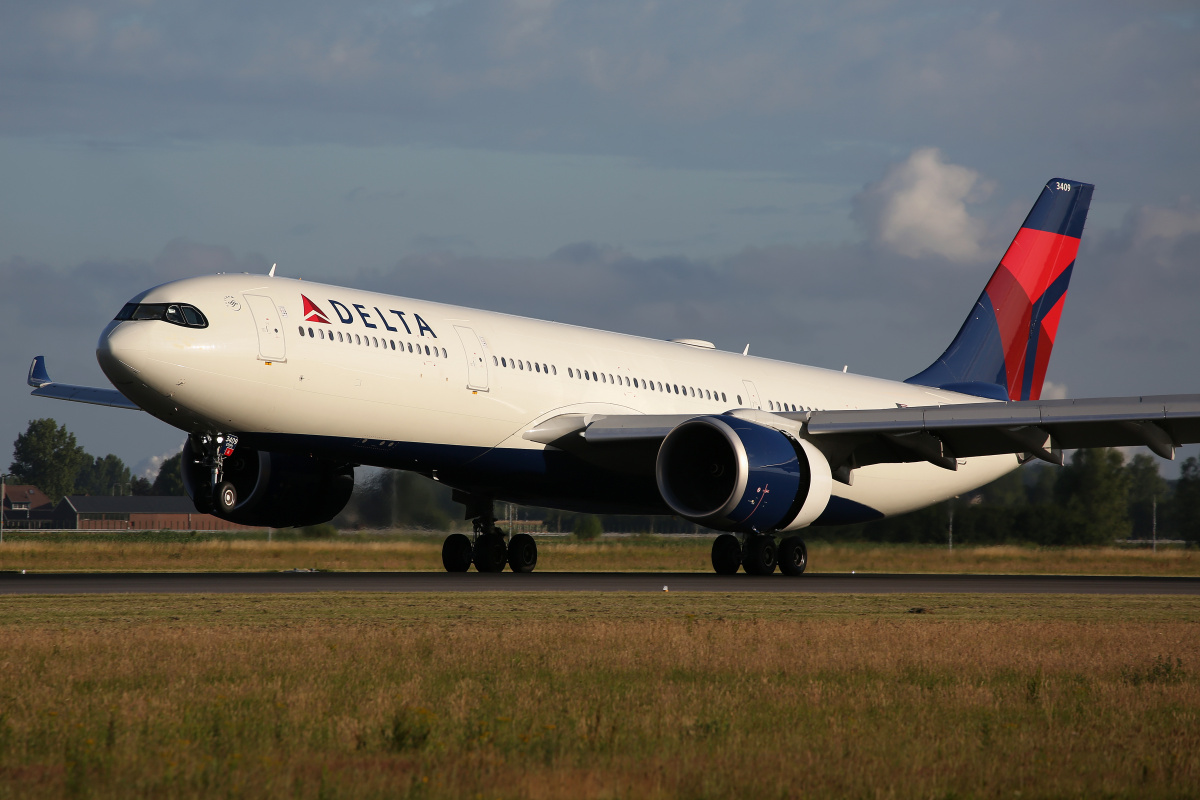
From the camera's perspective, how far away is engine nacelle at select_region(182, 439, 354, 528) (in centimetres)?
2428

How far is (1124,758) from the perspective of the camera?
7.32m

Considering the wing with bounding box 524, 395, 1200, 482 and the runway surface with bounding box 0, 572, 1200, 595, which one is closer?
the runway surface with bounding box 0, 572, 1200, 595

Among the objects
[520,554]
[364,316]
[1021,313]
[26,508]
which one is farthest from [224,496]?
[26,508]

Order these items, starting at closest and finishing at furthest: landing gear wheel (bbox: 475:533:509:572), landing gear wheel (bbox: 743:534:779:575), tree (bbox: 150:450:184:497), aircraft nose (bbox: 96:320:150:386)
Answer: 1. aircraft nose (bbox: 96:320:150:386)
2. landing gear wheel (bbox: 743:534:779:575)
3. landing gear wheel (bbox: 475:533:509:572)
4. tree (bbox: 150:450:184:497)

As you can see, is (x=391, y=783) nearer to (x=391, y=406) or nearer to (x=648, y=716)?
(x=648, y=716)

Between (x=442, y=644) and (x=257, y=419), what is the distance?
931 centimetres

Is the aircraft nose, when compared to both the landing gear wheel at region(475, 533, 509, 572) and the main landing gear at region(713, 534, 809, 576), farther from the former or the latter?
the main landing gear at region(713, 534, 809, 576)

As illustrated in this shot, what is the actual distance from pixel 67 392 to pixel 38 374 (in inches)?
49.7

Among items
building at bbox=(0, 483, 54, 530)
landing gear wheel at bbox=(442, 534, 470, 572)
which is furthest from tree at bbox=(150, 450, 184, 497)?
landing gear wheel at bbox=(442, 534, 470, 572)

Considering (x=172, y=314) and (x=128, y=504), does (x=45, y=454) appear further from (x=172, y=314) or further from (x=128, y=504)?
(x=172, y=314)

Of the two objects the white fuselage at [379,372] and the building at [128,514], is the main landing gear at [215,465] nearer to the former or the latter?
the white fuselage at [379,372]

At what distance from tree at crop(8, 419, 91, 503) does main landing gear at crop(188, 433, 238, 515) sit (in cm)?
10629

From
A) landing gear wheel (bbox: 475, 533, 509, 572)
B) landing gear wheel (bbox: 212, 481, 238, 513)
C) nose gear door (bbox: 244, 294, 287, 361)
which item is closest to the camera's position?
nose gear door (bbox: 244, 294, 287, 361)

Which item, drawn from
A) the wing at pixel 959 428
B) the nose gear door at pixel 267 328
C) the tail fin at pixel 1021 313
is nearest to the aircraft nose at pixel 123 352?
the nose gear door at pixel 267 328
